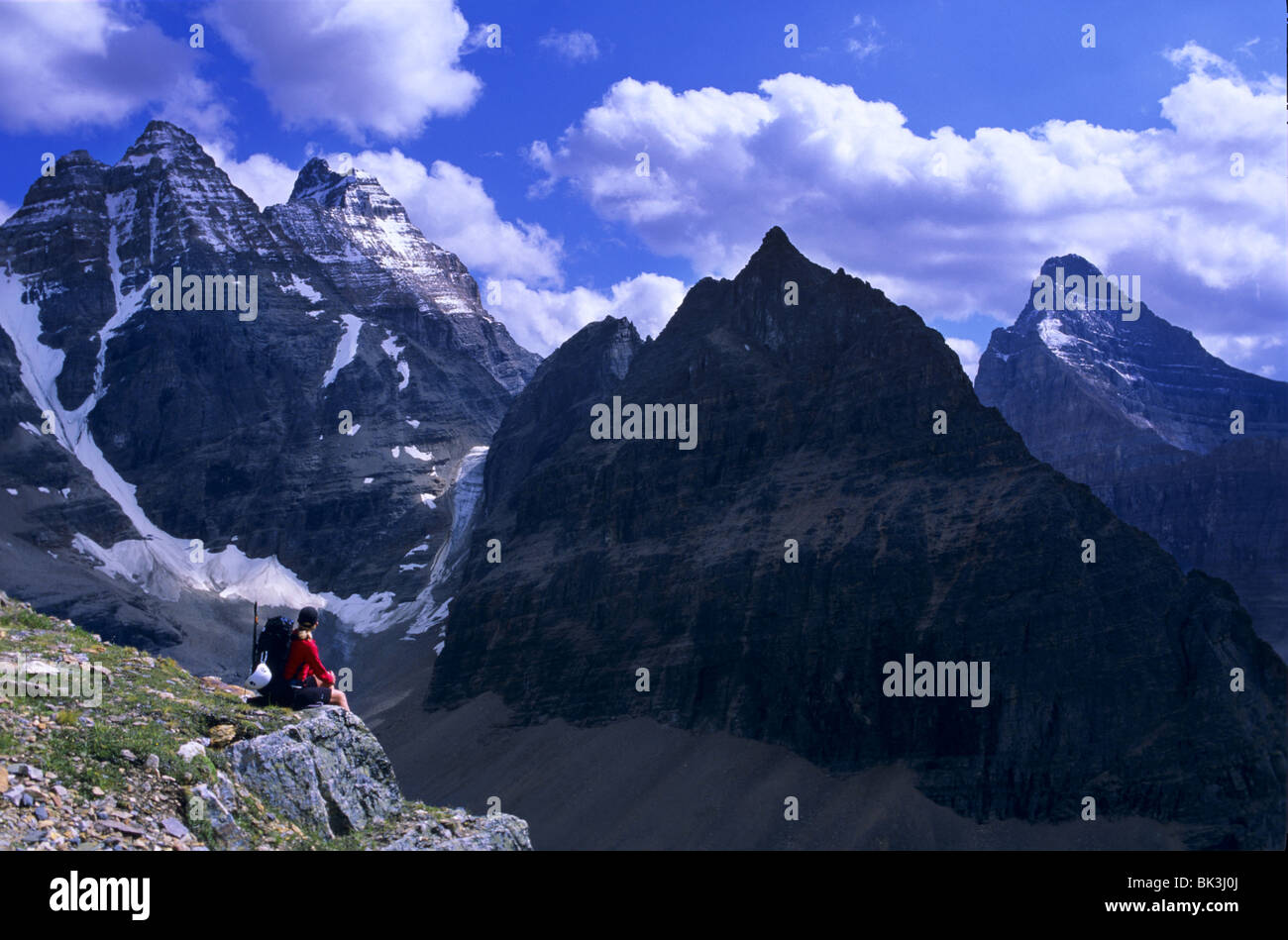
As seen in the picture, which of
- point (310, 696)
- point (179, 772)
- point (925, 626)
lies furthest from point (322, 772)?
point (925, 626)

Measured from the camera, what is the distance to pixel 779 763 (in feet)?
527

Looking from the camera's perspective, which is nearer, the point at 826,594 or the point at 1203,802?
the point at 1203,802

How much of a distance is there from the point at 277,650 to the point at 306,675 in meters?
0.82

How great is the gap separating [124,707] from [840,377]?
17401cm

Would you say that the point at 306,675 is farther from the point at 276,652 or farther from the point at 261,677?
the point at 261,677

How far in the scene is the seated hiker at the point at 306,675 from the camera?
96.8ft

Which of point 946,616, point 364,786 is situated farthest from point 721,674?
point 364,786

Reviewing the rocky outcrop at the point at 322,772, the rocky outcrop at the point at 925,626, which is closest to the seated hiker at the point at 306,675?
the rocky outcrop at the point at 322,772

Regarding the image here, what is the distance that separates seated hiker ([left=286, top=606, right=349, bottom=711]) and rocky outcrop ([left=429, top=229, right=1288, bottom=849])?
122966mm

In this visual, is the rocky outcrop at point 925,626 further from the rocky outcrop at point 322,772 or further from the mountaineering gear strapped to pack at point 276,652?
the mountaineering gear strapped to pack at point 276,652

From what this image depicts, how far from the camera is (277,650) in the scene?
30016 mm

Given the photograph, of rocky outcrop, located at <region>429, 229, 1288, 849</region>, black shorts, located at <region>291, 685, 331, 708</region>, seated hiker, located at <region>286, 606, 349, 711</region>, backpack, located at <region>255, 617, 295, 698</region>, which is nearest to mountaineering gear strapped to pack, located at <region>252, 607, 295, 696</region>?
backpack, located at <region>255, 617, 295, 698</region>
